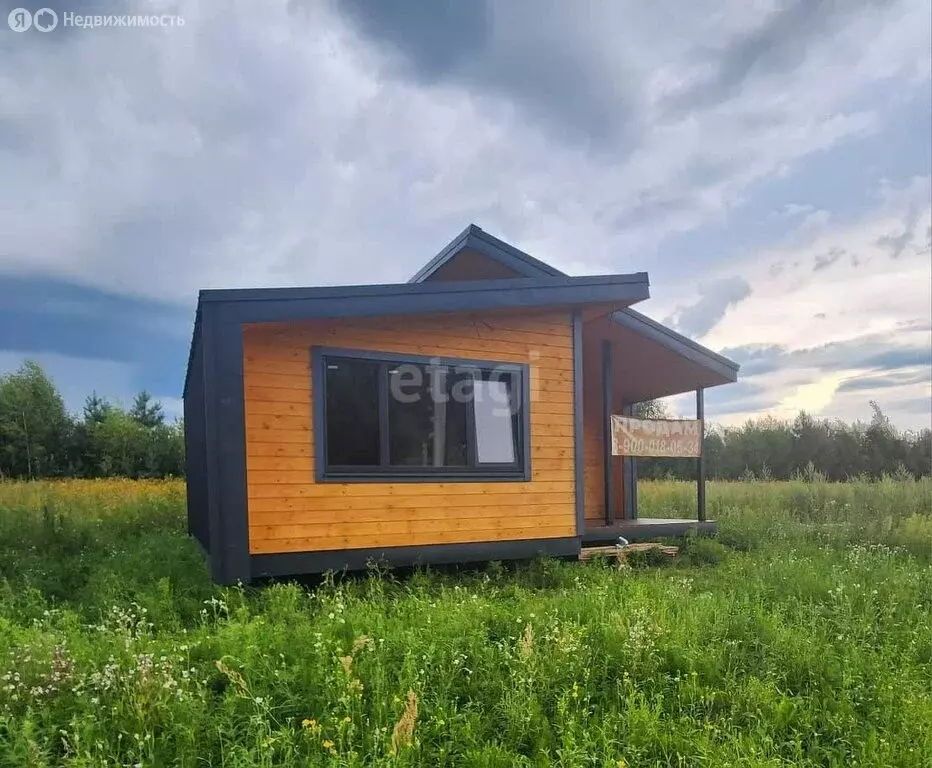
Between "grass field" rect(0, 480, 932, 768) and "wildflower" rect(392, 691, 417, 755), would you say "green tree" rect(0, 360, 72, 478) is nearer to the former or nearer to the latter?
"grass field" rect(0, 480, 932, 768)

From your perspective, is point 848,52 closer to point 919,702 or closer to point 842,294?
point 842,294

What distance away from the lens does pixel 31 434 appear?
2327 centimetres

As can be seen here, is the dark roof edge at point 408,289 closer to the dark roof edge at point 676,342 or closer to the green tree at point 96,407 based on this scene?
the dark roof edge at point 676,342

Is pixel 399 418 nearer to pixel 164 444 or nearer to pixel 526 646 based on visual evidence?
pixel 526 646

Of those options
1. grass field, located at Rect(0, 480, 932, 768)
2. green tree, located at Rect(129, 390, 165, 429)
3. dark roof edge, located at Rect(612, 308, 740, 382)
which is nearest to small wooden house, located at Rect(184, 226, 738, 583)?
dark roof edge, located at Rect(612, 308, 740, 382)

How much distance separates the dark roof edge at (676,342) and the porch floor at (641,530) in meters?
2.22

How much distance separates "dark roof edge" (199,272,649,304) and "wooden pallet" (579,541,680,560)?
10.6 feet

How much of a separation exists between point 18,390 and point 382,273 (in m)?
14.1

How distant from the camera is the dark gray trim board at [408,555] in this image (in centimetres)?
670

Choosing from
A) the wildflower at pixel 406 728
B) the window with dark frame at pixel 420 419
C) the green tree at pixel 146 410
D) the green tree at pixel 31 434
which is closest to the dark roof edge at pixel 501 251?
the window with dark frame at pixel 420 419

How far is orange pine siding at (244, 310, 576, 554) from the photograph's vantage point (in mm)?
6777

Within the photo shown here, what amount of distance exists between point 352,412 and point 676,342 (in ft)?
16.3

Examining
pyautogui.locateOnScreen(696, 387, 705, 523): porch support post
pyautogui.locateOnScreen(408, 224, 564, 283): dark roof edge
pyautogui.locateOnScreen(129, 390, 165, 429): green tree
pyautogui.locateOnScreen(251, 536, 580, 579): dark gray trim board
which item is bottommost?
pyautogui.locateOnScreen(251, 536, 580, 579): dark gray trim board
